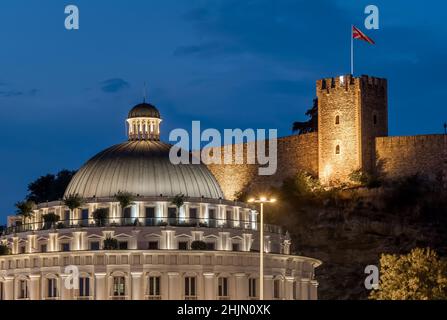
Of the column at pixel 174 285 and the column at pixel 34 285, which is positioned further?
the column at pixel 34 285

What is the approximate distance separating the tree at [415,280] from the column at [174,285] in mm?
30828

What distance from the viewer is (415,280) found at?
167250 millimetres

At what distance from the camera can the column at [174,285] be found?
194500 millimetres

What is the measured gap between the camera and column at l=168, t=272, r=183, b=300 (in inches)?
7657

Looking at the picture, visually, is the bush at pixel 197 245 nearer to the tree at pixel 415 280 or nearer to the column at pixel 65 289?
the column at pixel 65 289

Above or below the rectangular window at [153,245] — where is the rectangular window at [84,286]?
below

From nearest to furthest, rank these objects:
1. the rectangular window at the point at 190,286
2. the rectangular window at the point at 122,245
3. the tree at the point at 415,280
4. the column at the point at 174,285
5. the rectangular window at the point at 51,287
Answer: the tree at the point at 415,280, the column at the point at 174,285, the rectangular window at the point at 190,286, the rectangular window at the point at 51,287, the rectangular window at the point at 122,245

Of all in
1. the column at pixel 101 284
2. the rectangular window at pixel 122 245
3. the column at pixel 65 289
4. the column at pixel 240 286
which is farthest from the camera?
the column at pixel 240 286

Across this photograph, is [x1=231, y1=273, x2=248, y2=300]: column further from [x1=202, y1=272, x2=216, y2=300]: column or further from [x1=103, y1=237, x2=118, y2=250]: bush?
[x1=103, y1=237, x2=118, y2=250]: bush

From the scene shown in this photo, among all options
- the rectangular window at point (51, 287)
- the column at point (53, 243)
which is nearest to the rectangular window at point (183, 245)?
the column at point (53, 243)

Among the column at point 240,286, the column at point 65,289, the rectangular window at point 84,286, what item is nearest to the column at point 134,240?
the rectangular window at point 84,286

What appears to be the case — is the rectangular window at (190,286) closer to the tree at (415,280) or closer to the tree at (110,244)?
the tree at (110,244)

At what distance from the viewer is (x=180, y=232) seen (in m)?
199
